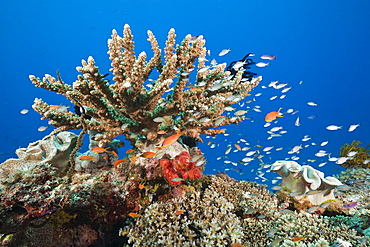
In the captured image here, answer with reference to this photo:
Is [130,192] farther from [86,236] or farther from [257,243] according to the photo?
[257,243]

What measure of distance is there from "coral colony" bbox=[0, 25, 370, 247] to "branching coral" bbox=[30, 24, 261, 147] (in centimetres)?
2

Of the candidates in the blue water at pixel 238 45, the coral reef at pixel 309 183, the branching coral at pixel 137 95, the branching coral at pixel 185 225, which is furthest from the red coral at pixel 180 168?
the blue water at pixel 238 45

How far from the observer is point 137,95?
12.3ft

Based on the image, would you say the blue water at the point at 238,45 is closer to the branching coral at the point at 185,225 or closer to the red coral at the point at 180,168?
the red coral at the point at 180,168

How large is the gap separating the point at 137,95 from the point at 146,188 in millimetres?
1840

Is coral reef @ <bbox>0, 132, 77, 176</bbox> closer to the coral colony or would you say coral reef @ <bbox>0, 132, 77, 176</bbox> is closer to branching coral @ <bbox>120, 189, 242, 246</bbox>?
the coral colony

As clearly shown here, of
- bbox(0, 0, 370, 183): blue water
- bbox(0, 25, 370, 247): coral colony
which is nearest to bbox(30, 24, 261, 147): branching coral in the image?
bbox(0, 25, 370, 247): coral colony

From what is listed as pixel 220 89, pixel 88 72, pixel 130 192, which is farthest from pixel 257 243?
pixel 88 72

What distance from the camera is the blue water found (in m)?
80.2

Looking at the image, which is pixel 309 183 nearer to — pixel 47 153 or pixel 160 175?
pixel 160 175

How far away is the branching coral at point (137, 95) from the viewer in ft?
11.7

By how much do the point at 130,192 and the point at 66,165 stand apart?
240cm

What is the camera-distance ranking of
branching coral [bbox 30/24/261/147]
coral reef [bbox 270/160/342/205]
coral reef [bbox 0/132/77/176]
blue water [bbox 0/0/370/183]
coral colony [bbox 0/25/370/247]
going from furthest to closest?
blue water [bbox 0/0/370/183], coral reef [bbox 270/160/342/205], coral reef [bbox 0/132/77/176], branching coral [bbox 30/24/261/147], coral colony [bbox 0/25/370/247]

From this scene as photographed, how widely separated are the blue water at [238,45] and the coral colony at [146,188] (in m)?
76.0
